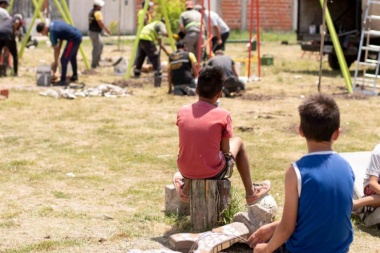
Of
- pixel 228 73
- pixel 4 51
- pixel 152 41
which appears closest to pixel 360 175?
pixel 228 73

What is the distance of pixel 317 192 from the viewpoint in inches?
176

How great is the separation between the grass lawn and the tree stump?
174 millimetres

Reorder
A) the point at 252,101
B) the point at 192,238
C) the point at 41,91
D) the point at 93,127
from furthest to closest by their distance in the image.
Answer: the point at 41,91 < the point at 252,101 < the point at 93,127 < the point at 192,238

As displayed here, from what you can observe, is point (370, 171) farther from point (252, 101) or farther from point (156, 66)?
point (156, 66)

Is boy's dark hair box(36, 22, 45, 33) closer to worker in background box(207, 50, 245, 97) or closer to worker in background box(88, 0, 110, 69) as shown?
worker in background box(88, 0, 110, 69)

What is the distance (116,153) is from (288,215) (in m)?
5.63

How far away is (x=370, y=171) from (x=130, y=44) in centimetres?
2187

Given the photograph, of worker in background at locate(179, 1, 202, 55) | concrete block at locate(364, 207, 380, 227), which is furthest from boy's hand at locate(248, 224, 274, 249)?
worker in background at locate(179, 1, 202, 55)

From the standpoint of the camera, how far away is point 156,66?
17516 millimetres

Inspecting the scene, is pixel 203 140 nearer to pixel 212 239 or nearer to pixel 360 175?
pixel 212 239

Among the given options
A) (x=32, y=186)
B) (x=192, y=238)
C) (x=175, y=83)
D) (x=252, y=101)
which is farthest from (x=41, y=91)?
(x=192, y=238)

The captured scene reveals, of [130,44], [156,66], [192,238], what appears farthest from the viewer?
[130,44]

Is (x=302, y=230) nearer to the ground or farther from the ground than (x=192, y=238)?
farther from the ground

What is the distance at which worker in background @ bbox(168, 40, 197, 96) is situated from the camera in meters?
14.7
